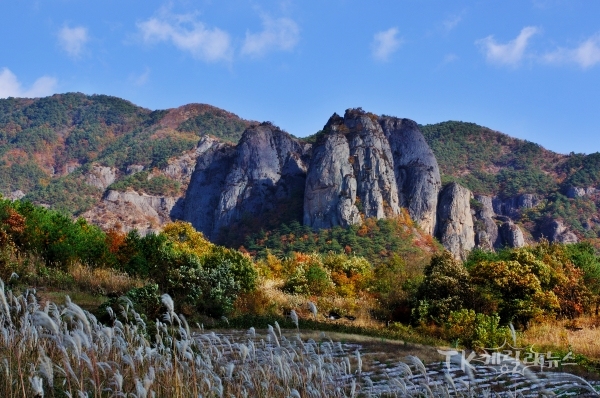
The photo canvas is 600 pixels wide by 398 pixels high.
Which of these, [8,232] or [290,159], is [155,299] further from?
[290,159]

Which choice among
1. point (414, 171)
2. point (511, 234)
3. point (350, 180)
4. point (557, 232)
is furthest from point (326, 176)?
point (557, 232)

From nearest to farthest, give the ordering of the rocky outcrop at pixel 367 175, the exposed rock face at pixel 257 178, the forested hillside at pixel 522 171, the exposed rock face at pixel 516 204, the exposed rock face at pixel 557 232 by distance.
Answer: the rocky outcrop at pixel 367 175 → the exposed rock face at pixel 557 232 → the exposed rock face at pixel 257 178 → the forested hillside at pixel 522 171 → the exposed rock face at pixel 516 204

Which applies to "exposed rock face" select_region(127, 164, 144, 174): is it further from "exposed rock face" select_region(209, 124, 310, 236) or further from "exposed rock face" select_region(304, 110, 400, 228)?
"exposed rock face" select_region(304, 110, 400, 228)

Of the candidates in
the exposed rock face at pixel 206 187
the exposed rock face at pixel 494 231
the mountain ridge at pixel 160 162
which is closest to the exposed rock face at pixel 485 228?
the exposed rock face at pixel 494 231

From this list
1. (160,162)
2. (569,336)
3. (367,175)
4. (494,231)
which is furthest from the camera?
(160,162)

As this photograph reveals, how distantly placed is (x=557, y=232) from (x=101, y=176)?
3960 inches

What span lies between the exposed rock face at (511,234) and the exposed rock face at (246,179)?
35791mm

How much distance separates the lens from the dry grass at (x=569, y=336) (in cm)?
1193

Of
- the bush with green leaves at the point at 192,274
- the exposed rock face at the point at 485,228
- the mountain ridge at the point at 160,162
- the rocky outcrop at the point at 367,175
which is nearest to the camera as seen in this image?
the bush with green leaves at the point at 192,274

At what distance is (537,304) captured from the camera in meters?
15.9

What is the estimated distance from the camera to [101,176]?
124 metres

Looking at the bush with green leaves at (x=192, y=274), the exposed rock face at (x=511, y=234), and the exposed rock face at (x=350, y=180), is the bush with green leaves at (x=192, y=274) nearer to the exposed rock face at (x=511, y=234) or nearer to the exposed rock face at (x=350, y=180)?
the exposed rock face at (x=350, y=180)

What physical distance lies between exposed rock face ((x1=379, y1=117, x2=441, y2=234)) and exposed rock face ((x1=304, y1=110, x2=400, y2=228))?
13.3 ft

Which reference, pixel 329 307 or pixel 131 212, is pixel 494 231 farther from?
pixel 329 307
